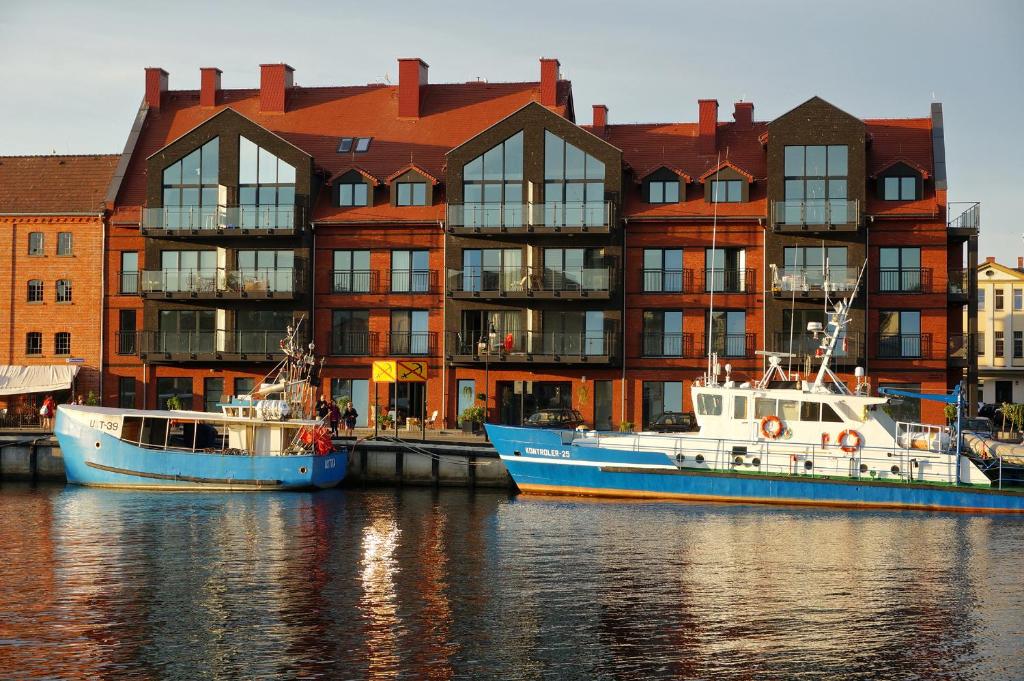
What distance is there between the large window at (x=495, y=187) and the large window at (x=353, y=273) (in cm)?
566

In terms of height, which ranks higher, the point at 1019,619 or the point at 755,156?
the point at 755,156

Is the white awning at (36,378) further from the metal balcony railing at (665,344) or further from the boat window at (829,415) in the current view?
the boat window at (829,415)

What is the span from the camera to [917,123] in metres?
64.3

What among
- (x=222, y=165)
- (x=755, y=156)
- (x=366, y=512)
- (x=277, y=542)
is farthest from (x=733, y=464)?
(x=222, y=165)

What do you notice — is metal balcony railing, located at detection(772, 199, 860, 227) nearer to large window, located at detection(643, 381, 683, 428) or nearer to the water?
large window, located at detection(643, 381, 683, 428)

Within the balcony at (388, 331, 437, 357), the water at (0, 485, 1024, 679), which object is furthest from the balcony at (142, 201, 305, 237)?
the water at (0, 485, 1024, 679)

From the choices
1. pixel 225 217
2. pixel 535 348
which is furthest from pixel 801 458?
pixel 225 217

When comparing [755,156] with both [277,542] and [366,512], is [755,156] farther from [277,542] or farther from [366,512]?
[277,542]

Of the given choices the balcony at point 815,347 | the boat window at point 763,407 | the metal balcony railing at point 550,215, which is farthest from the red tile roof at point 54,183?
the boat window at point 763,407

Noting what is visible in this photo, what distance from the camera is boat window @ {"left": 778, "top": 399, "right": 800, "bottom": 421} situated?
43.6 m

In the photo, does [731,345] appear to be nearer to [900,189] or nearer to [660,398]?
[660,398]

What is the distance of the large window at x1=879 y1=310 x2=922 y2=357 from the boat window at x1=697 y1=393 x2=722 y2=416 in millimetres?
18657

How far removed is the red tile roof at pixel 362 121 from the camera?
6525 cm

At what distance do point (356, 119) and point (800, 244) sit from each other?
77.2ft
